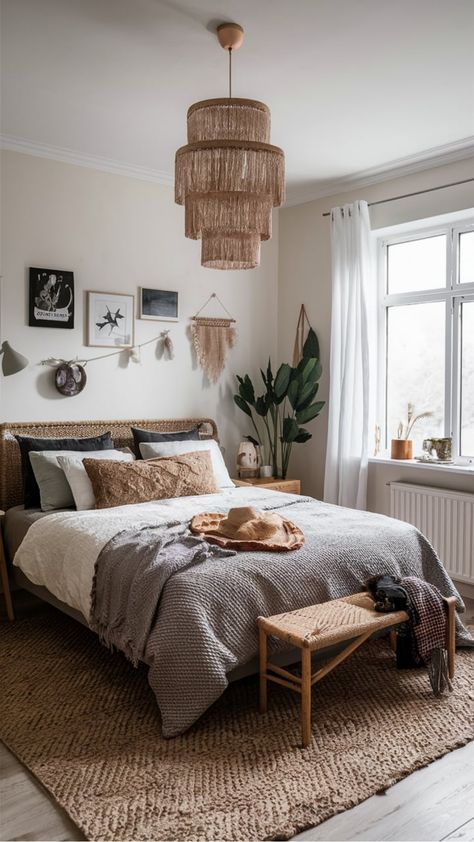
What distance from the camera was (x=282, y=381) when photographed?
4.97 meters

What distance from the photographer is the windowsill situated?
4.18 m

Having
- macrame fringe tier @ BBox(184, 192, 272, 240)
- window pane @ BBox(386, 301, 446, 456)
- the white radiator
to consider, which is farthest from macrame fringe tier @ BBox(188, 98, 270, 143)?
the white radiator

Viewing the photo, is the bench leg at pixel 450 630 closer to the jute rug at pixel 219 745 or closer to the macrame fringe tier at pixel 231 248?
the jute rug at pixel 219 745

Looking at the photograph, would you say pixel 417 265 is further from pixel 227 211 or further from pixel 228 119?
pixel 228 119

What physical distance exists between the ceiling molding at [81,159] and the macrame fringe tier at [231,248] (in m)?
1.65

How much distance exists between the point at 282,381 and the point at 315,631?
2.81 meters

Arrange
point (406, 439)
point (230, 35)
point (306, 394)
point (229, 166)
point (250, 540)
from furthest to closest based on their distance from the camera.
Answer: point (306, 394) → point (406, 439) → point (250, 540) → point (230, 35) → point (229, 166)

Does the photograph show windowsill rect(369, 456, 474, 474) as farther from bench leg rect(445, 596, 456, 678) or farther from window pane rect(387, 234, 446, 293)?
bench leg rect(445, 596, 456, 678)

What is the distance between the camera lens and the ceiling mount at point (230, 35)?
2764mm

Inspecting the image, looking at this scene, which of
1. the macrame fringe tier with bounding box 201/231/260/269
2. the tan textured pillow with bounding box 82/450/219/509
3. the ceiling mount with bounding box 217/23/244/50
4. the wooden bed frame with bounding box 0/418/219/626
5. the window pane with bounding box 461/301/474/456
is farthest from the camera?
the window pane with bounding box 461/301/474/456

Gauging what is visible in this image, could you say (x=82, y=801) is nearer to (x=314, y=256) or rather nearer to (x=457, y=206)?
(x=457, y=206)

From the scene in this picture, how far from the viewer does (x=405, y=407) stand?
4824mm

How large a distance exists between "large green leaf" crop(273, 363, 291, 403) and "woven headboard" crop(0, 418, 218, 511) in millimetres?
774

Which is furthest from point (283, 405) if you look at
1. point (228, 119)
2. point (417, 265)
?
point (228, 119)
